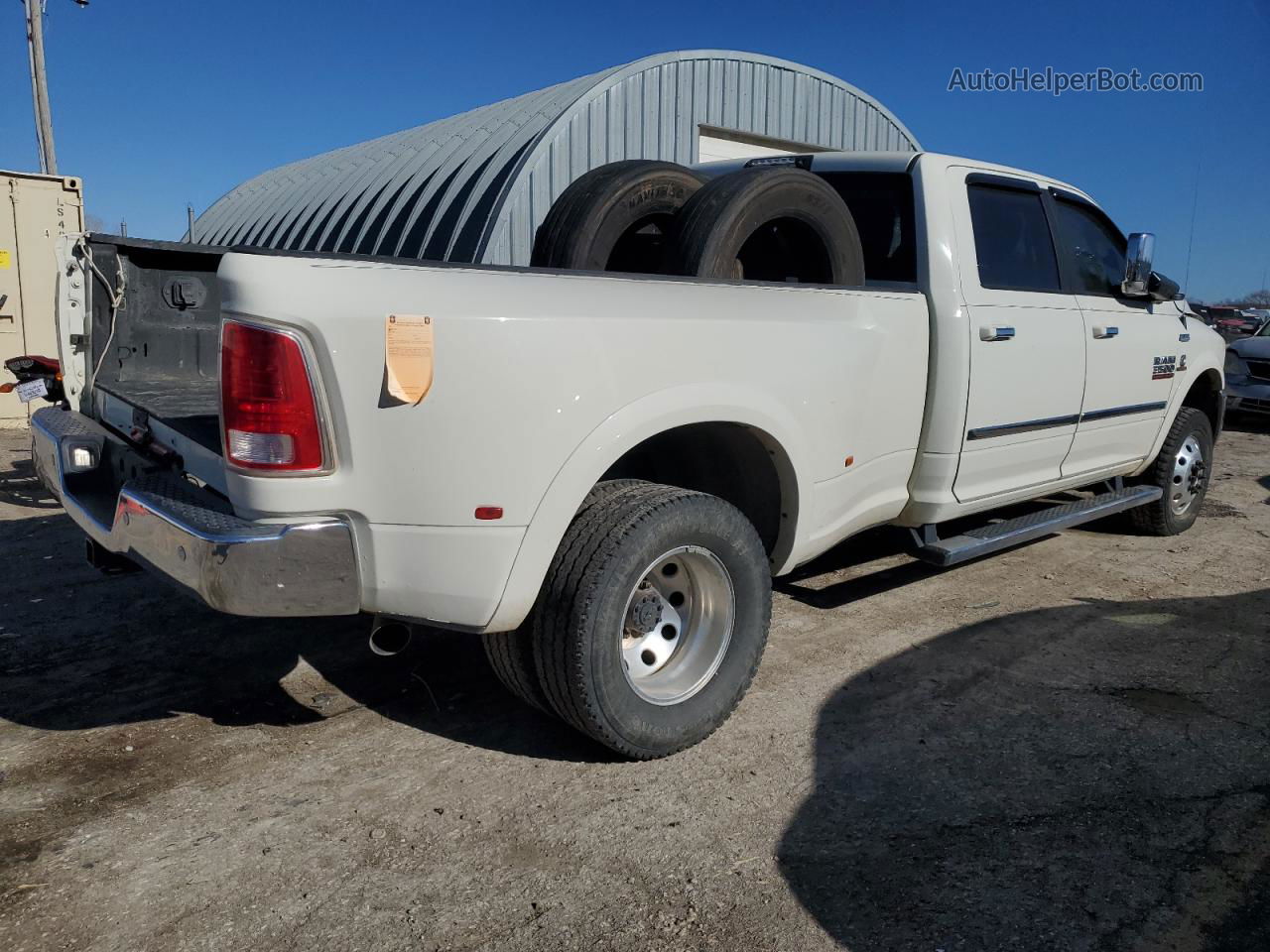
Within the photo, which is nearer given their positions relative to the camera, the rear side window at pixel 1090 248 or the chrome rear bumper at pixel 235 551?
the chrome rear bumper at pixel 235 551

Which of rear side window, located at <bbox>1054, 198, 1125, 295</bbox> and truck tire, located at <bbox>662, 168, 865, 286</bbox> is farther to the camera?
rear side window, located at <bbox>1054, 198, 1125, 295</bbox>

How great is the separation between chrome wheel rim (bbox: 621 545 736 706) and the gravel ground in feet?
0.84

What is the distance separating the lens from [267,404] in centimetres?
238

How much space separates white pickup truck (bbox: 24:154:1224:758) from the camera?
2.43 m

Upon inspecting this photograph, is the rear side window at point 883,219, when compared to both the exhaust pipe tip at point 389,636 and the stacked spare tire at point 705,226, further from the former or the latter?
the exhaust pipe tip at point 389,636

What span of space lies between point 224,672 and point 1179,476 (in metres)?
5.51

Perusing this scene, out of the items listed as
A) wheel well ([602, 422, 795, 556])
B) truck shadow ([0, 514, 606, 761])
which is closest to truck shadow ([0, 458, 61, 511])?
truck shadow ([0, 514, 606, 761])

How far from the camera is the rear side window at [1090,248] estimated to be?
4.90 m

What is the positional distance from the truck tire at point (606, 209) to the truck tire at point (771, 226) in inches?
15.6

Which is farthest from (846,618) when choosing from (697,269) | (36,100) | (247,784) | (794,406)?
(36,100)

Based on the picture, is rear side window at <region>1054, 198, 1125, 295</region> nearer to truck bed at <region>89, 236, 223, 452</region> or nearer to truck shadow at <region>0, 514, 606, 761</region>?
truck shadow at <region>0, 514, 606, 761</region>

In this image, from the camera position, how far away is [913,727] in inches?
134

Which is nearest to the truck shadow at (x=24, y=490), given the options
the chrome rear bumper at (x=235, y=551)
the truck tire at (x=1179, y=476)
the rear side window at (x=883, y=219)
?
the chrome rear bumper at (x=235, y=551)

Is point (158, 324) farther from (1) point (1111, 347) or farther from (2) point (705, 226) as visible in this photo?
(1) point (1111, 347)
